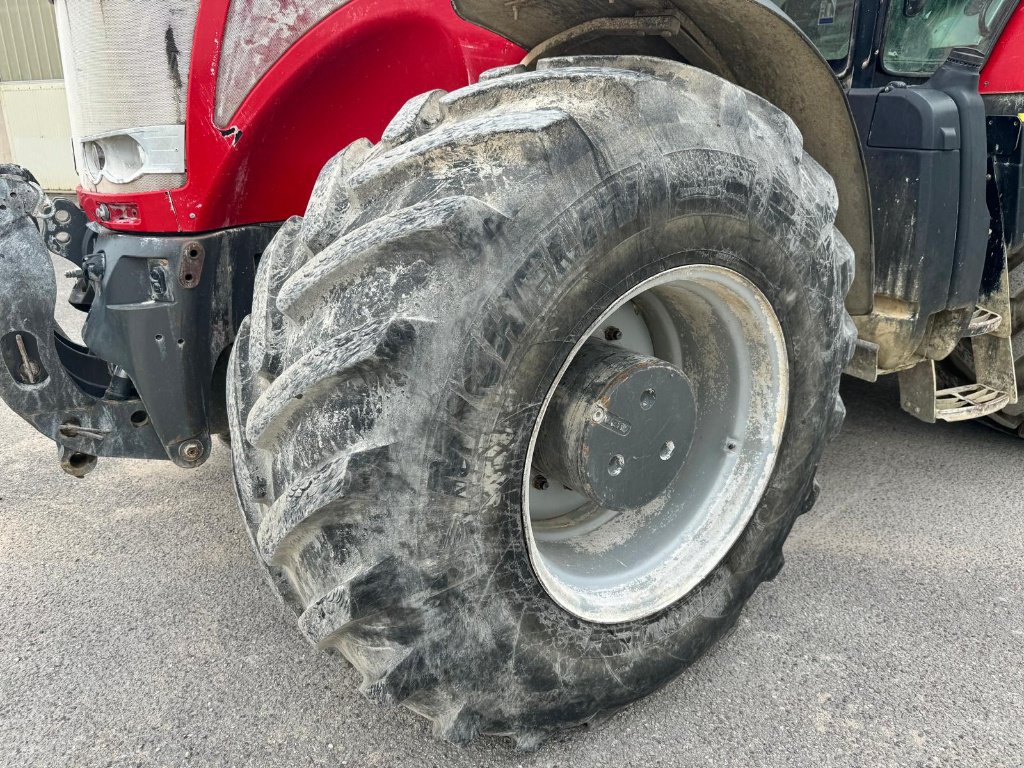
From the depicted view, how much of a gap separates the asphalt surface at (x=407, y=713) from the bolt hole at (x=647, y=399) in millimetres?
727

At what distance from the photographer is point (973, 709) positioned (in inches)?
73.3

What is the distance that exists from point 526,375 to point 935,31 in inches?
75.2

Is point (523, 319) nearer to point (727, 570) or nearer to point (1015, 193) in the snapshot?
point (727, 570)

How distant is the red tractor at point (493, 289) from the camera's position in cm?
131

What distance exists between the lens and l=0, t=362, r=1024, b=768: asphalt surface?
176 centimetres

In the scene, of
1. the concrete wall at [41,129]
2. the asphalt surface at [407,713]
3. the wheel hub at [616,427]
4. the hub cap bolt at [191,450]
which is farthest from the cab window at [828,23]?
the concrete wall at [41,129]

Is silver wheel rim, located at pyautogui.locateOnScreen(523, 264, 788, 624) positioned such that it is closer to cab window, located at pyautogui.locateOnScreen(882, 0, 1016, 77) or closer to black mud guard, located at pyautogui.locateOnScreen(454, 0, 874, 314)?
black mud guard, located at pyautogui.locateOnScreen(454, 0, 874, 314)

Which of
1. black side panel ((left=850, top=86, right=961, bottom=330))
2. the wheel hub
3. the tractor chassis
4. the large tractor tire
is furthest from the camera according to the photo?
black side panel ((left=850, top=86, right=961, bottom=330))

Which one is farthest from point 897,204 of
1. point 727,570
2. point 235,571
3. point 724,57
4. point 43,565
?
point 43,565

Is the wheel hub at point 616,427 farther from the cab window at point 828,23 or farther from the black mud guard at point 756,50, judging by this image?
the cab window at point 828,23

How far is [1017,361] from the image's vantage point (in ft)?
10.1

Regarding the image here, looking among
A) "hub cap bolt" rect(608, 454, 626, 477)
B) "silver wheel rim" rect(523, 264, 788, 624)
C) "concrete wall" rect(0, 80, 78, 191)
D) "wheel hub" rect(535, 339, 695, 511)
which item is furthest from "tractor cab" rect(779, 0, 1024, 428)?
"concrete wall" rect(0, 80, 78, 191)

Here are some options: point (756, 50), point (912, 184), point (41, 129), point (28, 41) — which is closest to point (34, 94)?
point (41, 129)

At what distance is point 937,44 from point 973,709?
73.2 inches
